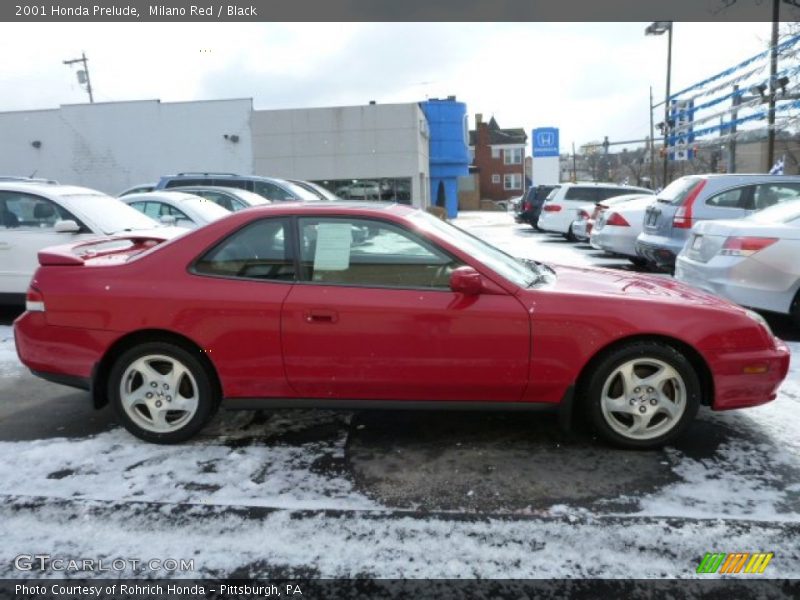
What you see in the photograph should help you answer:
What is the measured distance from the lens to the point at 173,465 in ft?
11.4

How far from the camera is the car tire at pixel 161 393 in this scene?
143 inches

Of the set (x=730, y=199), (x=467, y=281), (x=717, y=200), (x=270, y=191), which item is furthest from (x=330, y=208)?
(x=270, y=191)

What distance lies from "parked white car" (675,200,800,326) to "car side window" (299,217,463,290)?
3.71 m

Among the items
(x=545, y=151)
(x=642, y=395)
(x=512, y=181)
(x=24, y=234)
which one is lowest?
(x=642, y=395)

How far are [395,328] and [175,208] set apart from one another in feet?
22.3

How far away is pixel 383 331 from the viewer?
346 cm

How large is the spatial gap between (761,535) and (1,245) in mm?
7470

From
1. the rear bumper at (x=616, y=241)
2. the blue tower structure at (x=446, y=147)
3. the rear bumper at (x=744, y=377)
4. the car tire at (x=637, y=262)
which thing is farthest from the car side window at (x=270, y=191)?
the blue tower structure at (x=446, y=147)

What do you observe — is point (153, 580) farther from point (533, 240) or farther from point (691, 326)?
point (533, 240)

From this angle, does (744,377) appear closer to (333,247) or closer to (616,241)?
(333,247)

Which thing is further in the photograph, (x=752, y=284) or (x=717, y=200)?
(x=717, y=200)

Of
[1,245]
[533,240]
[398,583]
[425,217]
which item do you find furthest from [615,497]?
[533,240]

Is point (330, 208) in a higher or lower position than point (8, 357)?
higher

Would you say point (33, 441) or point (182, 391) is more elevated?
point (182, 391)
